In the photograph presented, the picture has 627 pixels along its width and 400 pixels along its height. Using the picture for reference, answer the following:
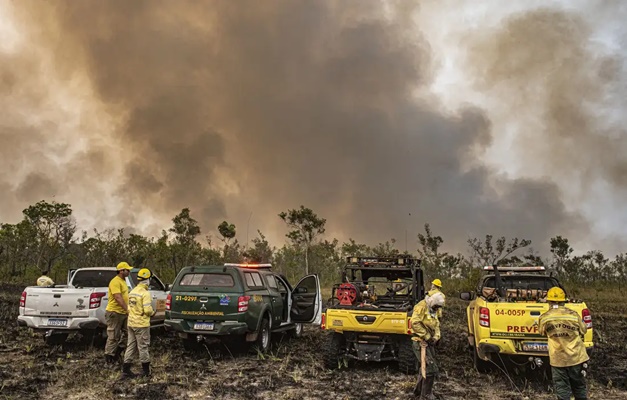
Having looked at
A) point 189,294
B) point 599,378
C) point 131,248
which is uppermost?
point 131,248

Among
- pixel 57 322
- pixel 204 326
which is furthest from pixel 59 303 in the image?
pixel 204 326

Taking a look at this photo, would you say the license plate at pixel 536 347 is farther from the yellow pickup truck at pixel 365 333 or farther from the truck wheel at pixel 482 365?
the yellow pickup truck at pixel 365 333

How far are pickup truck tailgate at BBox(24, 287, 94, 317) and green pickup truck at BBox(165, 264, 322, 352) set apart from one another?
1648 mm

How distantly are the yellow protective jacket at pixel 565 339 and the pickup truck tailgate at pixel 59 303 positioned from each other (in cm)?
826

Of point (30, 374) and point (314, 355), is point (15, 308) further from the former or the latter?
point (314, 355)

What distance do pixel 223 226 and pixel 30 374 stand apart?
1016 inches

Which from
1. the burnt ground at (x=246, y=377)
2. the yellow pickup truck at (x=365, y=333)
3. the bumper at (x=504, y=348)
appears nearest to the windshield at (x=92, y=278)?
the burnt ground at (x=246, y=377)

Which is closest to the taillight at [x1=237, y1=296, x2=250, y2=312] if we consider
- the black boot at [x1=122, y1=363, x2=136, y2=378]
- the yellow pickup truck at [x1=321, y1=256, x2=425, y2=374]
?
the yellow pickup truck at [x1=321, y1=256, x2=425, y2=374]

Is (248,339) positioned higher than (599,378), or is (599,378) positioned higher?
(248,339)

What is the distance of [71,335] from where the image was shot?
37.6 ft

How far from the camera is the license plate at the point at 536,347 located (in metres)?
7.25

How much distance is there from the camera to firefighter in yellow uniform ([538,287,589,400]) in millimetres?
5562

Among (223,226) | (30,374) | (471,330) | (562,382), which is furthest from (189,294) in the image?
(223,226)

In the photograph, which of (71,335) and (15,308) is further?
(15,308)
